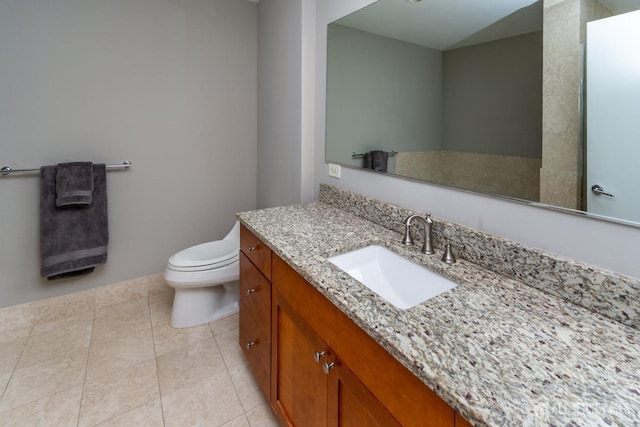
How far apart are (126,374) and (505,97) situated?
2.09 metres

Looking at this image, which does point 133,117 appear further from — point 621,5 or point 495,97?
point 621,5

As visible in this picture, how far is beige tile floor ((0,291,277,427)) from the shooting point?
142cm

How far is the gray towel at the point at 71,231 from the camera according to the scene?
6.41 feet

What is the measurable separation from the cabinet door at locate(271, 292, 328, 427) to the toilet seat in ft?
2.86

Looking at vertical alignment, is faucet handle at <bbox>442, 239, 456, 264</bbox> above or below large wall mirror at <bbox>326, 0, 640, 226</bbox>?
below

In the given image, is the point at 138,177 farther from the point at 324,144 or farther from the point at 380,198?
the point at 380,198

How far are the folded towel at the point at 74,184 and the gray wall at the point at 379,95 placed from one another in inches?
60.4

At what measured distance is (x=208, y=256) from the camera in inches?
82.7

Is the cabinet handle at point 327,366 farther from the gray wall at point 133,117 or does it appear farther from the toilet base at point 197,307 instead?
the gray wall at point 133,117

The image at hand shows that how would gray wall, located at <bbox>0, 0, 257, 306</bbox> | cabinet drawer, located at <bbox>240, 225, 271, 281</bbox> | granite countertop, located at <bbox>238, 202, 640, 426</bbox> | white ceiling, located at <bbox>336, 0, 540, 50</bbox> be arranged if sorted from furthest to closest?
gray wall, located at <bbox>0, 0, 257, 306</bbox> → cabinet drawer, located at <bbox>240, 225, 271, 281</bbox> → white ceiling, located at <bbox>336, 0, 540, 50</bbox> → granite countertop, located at <bbox>238, 202, 640, 426</bbox>

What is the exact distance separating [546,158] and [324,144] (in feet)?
3.88

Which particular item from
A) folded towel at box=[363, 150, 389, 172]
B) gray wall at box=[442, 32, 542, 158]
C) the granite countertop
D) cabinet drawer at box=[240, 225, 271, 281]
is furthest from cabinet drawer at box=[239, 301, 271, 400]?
gray wall at box=[442, 32, 542, 158]

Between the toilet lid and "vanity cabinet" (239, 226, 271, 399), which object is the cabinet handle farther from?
the toilet lid

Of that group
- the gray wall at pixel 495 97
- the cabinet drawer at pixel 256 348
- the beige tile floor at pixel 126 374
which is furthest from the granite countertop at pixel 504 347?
the beige tile floor at pixel 126 374
